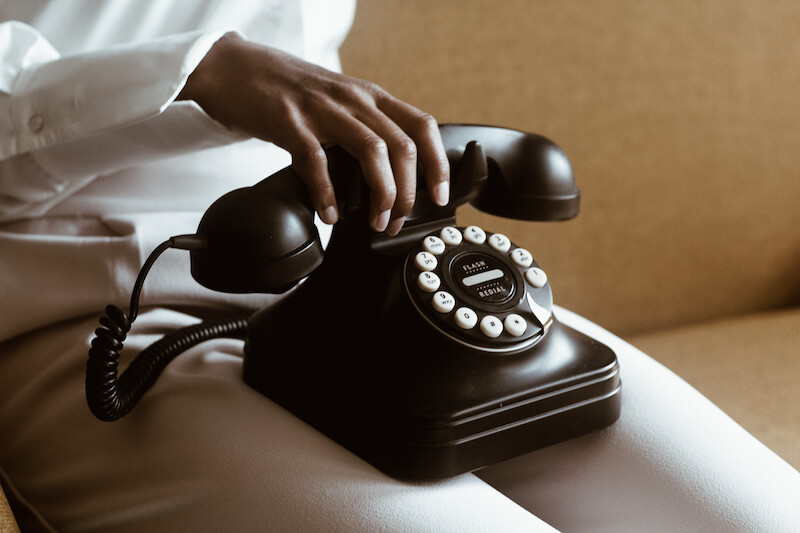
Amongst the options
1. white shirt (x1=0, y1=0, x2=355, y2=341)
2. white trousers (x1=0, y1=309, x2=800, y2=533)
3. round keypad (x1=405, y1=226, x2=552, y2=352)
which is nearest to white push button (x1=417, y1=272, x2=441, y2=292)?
round keypad (x1=405, y1=226, x2=552, y2=352)

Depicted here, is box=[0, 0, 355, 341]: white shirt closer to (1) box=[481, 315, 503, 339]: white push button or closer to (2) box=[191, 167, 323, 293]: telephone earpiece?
(2) box=[191, 167, 323, 293]: telephone earpiece

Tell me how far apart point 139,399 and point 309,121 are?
0.25 m

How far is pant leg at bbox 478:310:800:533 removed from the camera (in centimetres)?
61

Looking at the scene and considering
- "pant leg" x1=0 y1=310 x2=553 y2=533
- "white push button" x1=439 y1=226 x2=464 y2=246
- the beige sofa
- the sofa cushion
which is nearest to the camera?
"pant leg" x1=0 y1=310 x2=553 y2=533

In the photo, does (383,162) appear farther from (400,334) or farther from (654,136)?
(654,136)

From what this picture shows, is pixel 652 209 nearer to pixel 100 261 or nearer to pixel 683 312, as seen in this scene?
pixel 683 312

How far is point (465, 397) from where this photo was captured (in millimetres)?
581

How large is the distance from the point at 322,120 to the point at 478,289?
0.55 ft

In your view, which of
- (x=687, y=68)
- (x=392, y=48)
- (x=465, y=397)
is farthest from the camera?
(x=687, y=68)

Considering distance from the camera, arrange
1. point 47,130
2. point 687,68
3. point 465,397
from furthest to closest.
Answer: point 687,68
point 47,130
point 465,397

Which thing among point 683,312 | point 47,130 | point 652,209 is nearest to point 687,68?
point 652,209

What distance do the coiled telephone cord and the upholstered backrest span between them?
0.52 m

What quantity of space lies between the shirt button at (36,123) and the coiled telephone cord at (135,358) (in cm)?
17

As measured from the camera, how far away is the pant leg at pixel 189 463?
56 centimetres
